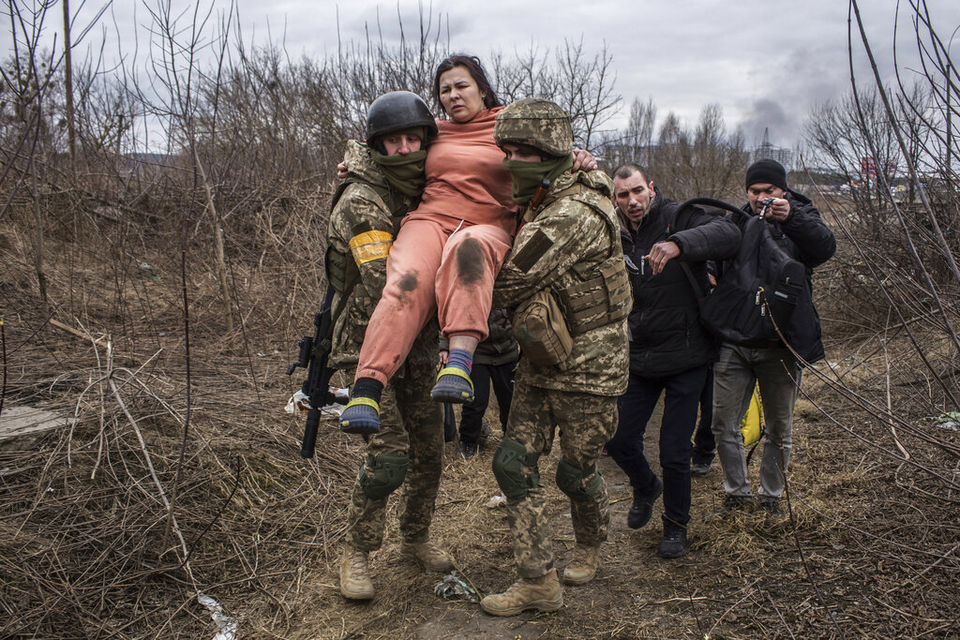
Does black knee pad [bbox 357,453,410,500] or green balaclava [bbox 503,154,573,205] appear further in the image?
black knee pad [bbox 357,453,410,500]

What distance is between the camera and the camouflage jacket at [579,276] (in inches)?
113

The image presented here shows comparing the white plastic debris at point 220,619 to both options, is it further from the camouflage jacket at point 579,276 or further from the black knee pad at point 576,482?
the camouflage jacket at point 579,276

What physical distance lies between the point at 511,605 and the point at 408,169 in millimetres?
2034

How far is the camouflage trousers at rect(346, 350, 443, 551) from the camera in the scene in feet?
10.5

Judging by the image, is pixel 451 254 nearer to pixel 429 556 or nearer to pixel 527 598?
pixel 527 598

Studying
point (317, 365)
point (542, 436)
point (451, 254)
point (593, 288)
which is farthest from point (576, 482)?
point (317, 365)

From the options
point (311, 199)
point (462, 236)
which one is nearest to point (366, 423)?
point (462, 236)

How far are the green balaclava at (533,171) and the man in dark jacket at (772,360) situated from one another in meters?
1.44

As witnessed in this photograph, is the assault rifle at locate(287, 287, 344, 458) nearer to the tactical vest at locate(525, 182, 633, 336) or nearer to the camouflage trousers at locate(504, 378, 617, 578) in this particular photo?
the camouflage trousers at locate(504, 378, 617, 578)

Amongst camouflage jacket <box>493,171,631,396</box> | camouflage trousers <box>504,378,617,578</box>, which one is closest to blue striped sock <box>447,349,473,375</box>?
camouflage jacket <box>493,171,631,396</box>

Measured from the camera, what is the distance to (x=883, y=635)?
106 inches

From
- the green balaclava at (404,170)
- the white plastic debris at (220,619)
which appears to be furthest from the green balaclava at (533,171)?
the white plastic debris at (220,619)

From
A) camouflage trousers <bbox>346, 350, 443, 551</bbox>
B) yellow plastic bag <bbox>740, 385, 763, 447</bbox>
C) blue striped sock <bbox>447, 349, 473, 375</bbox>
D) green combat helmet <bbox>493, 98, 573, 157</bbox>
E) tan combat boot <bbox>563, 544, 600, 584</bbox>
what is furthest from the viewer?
yellow plastic bag <bbox>740, 385, 763, 447</bbox>

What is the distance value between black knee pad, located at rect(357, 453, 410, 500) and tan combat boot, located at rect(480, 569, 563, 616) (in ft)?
2.25
